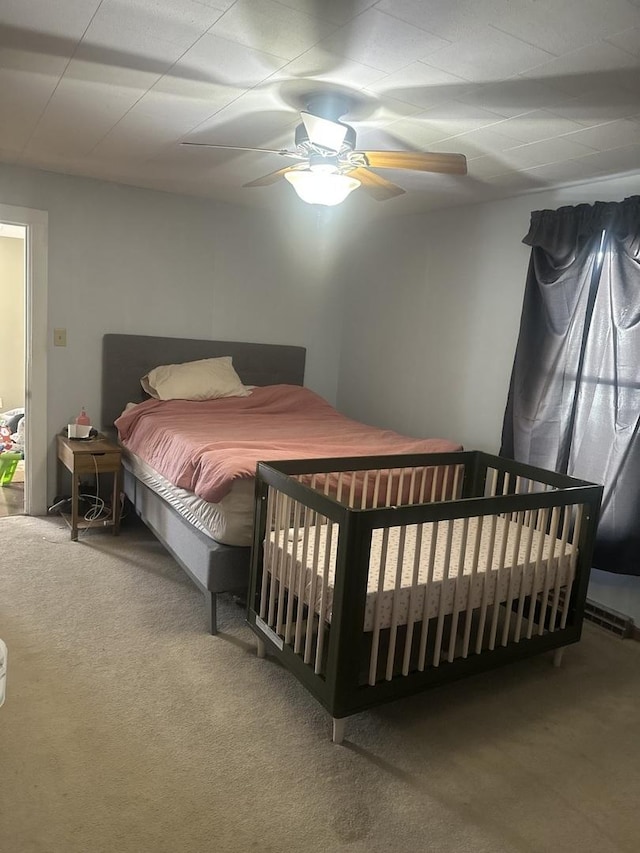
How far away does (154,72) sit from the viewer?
212 centimetres

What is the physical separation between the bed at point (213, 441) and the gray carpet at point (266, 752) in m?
0.38

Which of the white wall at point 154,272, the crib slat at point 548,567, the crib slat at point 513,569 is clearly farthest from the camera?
the white wall at point 154,272

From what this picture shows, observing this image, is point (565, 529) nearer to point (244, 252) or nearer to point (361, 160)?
point (361, 160)

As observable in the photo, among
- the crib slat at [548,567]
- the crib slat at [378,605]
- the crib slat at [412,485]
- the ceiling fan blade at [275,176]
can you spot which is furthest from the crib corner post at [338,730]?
the ceiling fan blade at [275,176]

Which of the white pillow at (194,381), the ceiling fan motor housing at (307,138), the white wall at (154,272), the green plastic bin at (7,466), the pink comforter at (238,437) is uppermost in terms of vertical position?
the ceiling fan motor housing at (307,138)

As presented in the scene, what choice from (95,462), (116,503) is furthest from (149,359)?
(116,503)

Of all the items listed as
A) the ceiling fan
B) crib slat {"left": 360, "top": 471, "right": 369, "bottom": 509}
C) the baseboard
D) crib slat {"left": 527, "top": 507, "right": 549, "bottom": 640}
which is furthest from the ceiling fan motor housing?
the baseboard

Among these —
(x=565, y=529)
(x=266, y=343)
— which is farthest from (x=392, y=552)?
(x=266, y=343)

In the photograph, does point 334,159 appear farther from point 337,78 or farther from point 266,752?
point 266,752

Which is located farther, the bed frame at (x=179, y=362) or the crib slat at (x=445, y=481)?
the crib slat at (x=445, y=481)

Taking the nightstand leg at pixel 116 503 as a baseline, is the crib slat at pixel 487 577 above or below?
above

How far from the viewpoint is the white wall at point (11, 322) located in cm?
609

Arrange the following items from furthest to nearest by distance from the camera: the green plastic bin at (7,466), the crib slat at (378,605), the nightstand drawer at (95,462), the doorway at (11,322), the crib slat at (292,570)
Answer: the doorway at (11,322), the green plastic bin at (7,466), the nightstand drawer at (95,462), the crib slat at (292,570), the crib slat at (378,605)

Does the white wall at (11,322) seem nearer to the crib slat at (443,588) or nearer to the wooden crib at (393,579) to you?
the wooden crib at (393,579)
